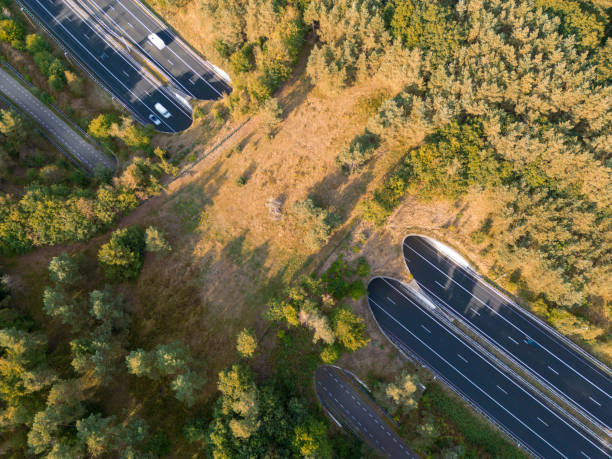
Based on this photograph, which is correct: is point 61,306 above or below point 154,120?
below

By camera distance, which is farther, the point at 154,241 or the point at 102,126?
the point at 102,126

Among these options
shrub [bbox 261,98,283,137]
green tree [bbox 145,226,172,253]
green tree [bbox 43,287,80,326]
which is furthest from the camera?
shrub [bbox 261,98,283,137]

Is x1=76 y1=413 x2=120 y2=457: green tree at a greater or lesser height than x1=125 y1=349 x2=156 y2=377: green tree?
lesser

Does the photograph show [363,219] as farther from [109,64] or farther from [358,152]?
[109,64]

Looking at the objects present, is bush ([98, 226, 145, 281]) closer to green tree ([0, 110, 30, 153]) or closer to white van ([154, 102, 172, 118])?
white van ([154, 102, 172, 118])

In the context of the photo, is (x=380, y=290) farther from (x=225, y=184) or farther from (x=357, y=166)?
(x=225, y=184)

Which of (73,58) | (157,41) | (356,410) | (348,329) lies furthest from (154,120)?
(356,410)

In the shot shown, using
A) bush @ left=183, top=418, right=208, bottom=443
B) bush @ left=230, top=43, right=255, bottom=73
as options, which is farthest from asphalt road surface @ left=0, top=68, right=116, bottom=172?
bush @ left=183, top=418, right=208, bottom=443

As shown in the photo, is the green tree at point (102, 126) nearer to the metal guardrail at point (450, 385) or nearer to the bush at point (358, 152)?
the bush at point (358, 152)
